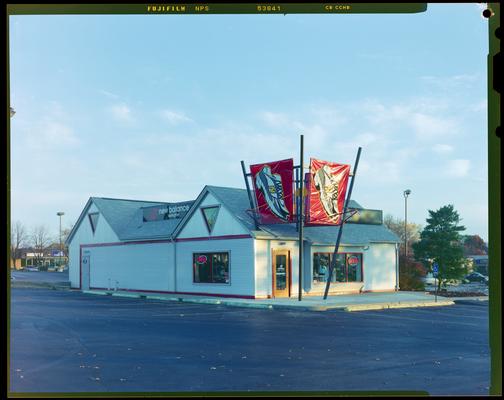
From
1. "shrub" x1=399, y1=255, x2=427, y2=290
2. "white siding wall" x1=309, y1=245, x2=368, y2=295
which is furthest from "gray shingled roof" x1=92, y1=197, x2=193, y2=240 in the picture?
"shrub" x1=399, y1=255, x2=427, y2=290

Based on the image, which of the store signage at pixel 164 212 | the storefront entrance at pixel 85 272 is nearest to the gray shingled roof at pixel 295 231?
the store signage at pixel 164 212

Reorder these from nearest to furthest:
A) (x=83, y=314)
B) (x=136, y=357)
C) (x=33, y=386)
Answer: (x=33, y=386) → (x=136, y=357) → (x=83, y=314)

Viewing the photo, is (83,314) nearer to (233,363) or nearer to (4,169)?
(233,363)

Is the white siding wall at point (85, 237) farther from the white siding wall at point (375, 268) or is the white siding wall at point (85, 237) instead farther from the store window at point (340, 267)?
the white siding wall at point (375, 268)

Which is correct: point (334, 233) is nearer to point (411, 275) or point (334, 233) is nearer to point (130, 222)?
point (411, 275)

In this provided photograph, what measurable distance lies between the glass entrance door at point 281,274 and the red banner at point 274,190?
1.78 meters

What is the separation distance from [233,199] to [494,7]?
82.6 ft

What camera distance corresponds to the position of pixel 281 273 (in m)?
27.4

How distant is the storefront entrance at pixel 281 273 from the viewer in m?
27.1

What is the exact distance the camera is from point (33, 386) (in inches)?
290

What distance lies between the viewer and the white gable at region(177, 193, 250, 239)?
1079 inches

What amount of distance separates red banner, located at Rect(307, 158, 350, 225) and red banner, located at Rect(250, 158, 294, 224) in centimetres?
92

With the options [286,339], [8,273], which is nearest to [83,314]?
[286,339]

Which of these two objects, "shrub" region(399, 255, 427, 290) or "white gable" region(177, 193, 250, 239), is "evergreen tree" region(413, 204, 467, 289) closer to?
"shrub" region(399, 255, 427, 290)
